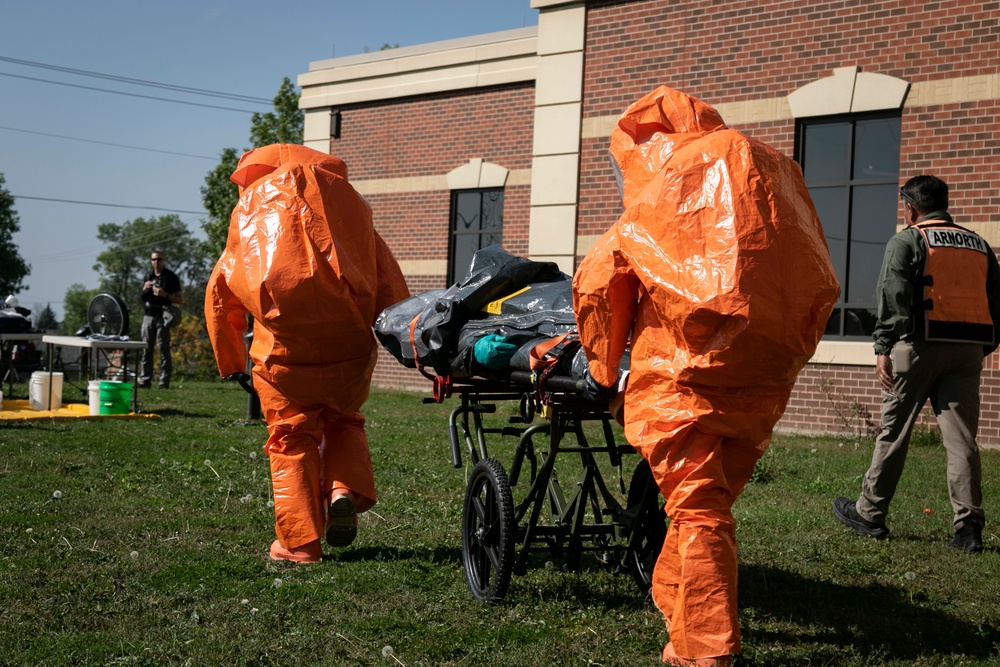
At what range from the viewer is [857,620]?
15.0 feet

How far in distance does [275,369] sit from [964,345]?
3.92m

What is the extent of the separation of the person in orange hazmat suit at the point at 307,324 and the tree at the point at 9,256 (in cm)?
7481

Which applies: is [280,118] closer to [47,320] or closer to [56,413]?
[47,320]

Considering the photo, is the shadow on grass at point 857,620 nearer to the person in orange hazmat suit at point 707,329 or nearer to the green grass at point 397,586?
the green grass at point 397,586

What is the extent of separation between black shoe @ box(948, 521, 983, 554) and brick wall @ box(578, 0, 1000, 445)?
4636 mm

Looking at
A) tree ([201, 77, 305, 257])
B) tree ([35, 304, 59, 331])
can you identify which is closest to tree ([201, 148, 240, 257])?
tree ([201, 77, 305, 257])

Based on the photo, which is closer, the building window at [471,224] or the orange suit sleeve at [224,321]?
the orange suit sleeve at [224,321]

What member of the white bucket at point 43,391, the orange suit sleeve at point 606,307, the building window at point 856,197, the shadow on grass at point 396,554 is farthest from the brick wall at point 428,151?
the orange suit sleeve at point 606,307

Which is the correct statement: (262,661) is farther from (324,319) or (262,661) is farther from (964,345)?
(964,345)

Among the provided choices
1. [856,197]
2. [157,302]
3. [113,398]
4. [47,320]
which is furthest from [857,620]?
[47,320]

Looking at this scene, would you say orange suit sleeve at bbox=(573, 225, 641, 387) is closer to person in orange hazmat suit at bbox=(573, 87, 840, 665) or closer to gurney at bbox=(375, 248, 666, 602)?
person in orange hazmat suit at bbox=(573, 87, 840, 665)

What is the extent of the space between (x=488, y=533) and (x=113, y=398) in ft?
25.0

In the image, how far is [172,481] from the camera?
24.4 ft

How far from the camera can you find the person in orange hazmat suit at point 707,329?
3.55m
